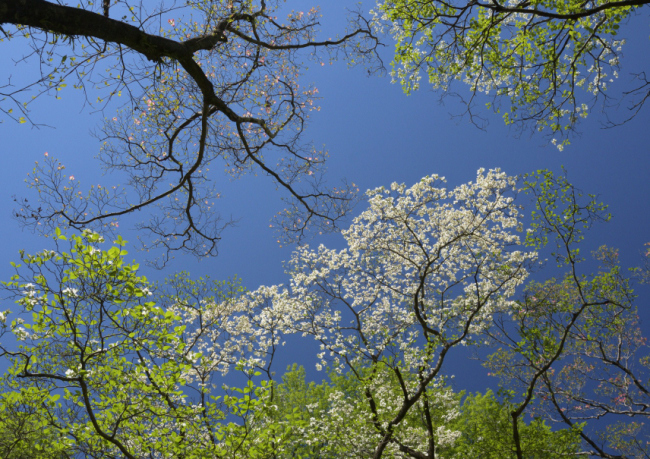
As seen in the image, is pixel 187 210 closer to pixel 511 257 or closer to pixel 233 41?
pixel 233 41

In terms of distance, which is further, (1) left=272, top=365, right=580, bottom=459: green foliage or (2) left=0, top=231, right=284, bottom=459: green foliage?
(1) left=272, top=365, right=580, bottom=459: green foliage

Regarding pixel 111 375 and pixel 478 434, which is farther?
pixel 478 434

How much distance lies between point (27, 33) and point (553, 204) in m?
8.23

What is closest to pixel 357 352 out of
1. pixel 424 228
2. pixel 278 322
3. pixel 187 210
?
pixel 278 322

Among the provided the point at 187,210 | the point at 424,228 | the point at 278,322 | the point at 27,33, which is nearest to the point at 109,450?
the point at 187,210

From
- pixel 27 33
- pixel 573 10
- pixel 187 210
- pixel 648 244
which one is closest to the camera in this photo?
pixel 27 33

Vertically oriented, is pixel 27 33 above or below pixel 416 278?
below

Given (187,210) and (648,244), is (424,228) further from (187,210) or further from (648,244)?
(187,210)

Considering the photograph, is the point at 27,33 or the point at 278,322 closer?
the point at 27,33

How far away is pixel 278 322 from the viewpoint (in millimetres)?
12031

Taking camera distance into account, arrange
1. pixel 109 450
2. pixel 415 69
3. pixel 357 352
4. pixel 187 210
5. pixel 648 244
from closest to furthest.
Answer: pixel 109 450 → pixel 415 69 → pixel 187 210 → pixel 357 352 → pixel 648 244

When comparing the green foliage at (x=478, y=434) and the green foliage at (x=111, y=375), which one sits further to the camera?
the green foliage at (x=478, y=434)

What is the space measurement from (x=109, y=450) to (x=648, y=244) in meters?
12.7

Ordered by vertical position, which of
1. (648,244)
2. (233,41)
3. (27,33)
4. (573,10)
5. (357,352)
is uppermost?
(233,41)
